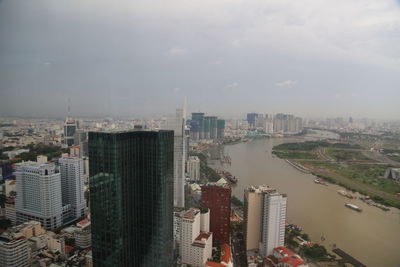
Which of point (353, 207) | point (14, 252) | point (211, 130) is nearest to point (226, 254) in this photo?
point (14, 252)

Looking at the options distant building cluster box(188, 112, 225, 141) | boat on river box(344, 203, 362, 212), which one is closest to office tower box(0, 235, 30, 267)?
boat on river box(344, 203, 362, 212)

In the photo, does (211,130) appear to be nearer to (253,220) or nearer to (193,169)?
(193,169)

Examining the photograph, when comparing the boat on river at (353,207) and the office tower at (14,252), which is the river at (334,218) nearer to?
the boat on river at (353,207)

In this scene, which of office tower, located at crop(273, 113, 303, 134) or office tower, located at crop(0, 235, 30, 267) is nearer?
office tower, located at crop(0, 235, 30, 267)

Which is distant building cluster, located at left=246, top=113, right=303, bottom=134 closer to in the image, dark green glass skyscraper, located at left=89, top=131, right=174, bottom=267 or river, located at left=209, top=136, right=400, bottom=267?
river, located at left=209, top=136, right=400, bottom=267

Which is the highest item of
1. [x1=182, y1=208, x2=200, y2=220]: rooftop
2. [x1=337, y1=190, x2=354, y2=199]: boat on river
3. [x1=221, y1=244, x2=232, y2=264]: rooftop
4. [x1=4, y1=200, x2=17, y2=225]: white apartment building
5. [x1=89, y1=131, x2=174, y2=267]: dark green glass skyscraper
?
[x1=89, y1=131, x2=174, y2=267]: dark green glass skyscraper
